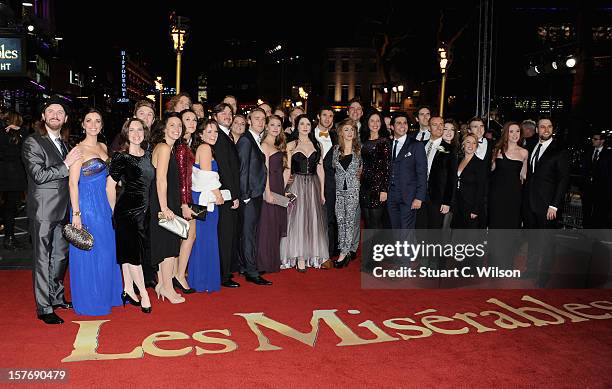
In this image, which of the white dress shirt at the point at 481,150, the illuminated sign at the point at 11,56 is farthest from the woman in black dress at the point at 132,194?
the illuminated sign at the point at 11,56

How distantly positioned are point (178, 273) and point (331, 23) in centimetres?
Answer: 6625

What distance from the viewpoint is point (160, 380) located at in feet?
13.6

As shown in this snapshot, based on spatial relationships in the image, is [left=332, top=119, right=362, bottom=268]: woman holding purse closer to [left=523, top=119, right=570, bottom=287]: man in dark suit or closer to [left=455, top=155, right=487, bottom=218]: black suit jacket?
[left=455, top=155, right=487, bottom=218]: black suit jacket

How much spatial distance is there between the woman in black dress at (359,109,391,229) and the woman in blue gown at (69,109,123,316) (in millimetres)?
3513

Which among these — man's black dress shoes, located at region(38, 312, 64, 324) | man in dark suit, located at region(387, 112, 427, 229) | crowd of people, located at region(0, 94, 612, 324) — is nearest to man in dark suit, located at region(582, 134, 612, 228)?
crowd of people, located at region(0, 94, 612, 324)

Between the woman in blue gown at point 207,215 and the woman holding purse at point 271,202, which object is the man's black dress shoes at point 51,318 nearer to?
the woman in blue gown at point 207,215

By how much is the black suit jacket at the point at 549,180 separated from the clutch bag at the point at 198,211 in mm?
3989

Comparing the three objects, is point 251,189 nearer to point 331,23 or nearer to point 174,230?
point 174,230

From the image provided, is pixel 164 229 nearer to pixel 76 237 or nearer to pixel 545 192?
pixel 76 237

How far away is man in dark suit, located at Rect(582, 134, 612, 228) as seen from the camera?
916cm

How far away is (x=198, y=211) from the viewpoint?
6441 mm

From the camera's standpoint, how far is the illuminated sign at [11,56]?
11117 millimetres

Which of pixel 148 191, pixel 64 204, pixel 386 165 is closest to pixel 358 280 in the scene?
pixel 386 165

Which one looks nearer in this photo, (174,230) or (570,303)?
(174,230)
